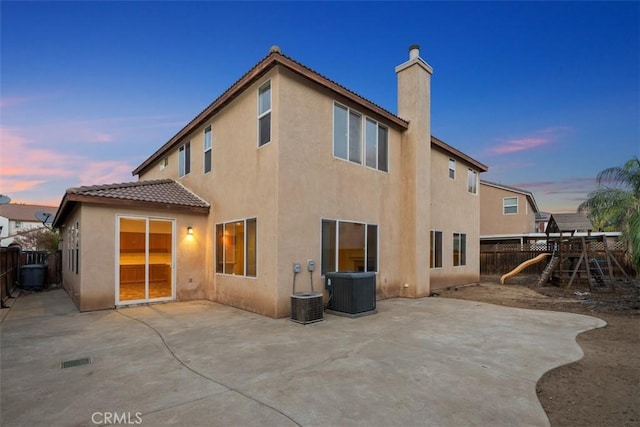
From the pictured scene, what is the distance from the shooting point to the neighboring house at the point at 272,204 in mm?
7590

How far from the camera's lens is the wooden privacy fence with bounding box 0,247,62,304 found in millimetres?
10605

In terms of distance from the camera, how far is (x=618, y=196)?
11766 millimetres

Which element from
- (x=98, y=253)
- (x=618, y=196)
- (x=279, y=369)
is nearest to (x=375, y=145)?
(x=279, y=369)

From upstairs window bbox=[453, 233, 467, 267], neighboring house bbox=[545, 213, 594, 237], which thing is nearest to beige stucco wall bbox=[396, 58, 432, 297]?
upstairs window bbox=[453, 233, 467, 267]

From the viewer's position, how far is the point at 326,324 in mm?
6773

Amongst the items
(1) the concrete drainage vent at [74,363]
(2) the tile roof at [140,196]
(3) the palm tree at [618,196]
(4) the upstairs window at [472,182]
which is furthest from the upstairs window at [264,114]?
(4) the upstairs window at [472,182]

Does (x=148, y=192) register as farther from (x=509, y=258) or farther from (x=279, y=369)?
(x=509, y=258)

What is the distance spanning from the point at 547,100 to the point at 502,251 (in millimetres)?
8780

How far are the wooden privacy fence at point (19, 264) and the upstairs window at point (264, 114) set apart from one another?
9.25m

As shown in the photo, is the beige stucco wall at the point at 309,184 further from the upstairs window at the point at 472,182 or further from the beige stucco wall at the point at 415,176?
the upstairs window at the point at 472,182

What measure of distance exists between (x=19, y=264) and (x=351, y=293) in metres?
15.0

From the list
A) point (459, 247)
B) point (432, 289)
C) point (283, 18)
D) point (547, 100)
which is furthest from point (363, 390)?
point (547, 100)

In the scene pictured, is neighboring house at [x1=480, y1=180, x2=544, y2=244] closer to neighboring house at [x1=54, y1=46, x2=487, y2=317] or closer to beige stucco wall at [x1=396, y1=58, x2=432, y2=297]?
neighboring house at [x1=54, y1=46, x2=487, y2=317]

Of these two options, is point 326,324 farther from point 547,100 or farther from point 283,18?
point 547,100
